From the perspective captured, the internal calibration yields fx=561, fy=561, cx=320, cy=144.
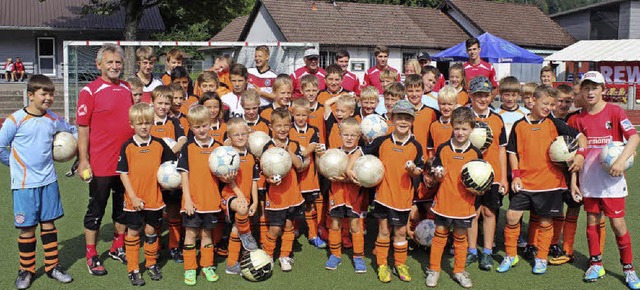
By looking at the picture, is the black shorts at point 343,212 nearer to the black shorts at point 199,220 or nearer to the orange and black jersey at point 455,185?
the orange and black jersey at point 455,185

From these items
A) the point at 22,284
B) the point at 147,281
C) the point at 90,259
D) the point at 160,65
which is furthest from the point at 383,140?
the point at 160,65

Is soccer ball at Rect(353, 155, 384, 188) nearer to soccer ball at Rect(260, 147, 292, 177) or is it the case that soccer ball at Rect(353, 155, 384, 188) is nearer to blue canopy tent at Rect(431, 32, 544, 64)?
soccer ball at Rect(260, 147, 292, 177)

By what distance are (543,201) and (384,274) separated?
5.89ft

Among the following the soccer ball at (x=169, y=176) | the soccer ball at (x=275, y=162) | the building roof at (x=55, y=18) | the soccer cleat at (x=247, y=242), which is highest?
the building roof at (x=55, y=18)

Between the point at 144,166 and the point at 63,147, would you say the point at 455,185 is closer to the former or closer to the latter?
the point at 144,166

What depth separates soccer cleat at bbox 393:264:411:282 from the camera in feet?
18.4

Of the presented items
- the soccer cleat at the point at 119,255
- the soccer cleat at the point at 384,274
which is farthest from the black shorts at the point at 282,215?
the soccer cleat at the point at 119,255

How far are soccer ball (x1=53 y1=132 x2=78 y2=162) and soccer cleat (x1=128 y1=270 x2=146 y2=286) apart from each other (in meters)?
Result: 1.31

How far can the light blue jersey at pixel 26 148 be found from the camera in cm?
526

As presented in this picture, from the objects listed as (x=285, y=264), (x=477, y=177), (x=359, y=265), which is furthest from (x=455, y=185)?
(x=285, y=264)

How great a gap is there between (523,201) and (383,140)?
1.62 meters

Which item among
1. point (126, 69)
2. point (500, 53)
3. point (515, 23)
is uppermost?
point (515, 23)

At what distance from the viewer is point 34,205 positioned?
5.31 m

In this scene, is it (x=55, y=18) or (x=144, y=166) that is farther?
(x=55, y=18)
